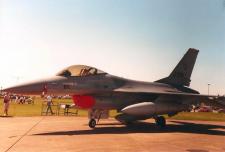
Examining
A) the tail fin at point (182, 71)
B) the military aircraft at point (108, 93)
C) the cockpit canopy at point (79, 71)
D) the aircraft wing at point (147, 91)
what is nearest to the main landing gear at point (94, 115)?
the military aircraft at point (108, 93)

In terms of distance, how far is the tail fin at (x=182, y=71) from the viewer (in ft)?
61.4

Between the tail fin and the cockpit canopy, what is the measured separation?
6.31 metres

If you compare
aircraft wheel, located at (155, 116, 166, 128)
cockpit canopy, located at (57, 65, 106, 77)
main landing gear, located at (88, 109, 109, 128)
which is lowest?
aircraft wheel, located at (155, 116, 166, 128)

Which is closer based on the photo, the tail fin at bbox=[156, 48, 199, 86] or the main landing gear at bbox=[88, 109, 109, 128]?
the main landing gear at bbox=[88, 109, 109, 128]

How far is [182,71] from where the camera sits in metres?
18.7

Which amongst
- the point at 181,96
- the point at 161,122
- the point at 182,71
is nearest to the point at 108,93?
the point at 161,122

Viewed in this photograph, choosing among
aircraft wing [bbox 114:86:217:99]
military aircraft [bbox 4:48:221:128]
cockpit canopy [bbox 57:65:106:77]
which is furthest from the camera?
aircraft wing [bbox 114:86:217:99]

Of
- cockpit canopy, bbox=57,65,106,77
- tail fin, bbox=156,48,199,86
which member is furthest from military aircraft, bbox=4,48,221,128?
tail fin, bbox=156,48,199,86

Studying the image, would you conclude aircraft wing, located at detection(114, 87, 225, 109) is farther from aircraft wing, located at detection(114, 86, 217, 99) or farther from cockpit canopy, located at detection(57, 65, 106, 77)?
cockpit canopy, located at detection(57, 65, 106, 77)

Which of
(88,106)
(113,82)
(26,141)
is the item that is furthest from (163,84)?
(26,141)

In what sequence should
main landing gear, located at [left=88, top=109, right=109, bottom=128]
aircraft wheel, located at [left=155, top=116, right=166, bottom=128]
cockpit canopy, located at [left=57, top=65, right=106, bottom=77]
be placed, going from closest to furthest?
cockpit canopy, located at [left=57, top=65, right=106, bottom=77], main landing gear, located at [left=88, top=109, right=109, bottom=128], aircraft wheel, located at [left=155, top=116, right=166, bottom=128]

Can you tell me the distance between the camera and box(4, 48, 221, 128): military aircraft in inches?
482

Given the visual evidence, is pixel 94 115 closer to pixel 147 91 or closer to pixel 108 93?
pixel 108 93

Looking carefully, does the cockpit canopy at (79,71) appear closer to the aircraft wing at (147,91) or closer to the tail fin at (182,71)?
the aircraft wing at (147,91)
